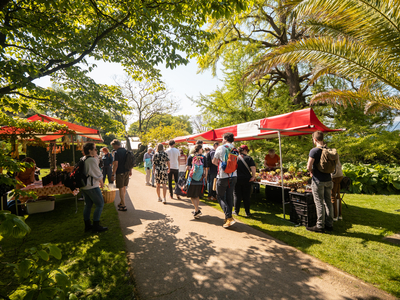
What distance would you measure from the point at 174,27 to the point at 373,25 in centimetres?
444

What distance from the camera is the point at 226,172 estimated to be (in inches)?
182

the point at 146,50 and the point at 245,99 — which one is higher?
the point at 245,99

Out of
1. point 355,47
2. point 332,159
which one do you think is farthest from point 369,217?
point 355,47

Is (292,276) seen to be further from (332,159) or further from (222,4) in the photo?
(222,4)

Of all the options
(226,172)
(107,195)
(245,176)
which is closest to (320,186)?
(245,176)

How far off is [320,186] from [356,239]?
1.18 m

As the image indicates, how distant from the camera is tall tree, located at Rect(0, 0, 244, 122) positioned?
13.3 ft

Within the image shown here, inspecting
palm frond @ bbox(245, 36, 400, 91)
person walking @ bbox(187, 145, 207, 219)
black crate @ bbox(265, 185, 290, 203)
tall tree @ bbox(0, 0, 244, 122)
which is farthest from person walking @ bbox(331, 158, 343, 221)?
tall tree @ bbox(0, 0, 244, 122)

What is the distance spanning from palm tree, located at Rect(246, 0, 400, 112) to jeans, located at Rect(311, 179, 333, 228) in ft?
9.75

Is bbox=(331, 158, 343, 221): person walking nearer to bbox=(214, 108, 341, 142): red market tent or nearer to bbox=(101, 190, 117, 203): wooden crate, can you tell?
bbox=(214, 108, 341, 142): red market tent

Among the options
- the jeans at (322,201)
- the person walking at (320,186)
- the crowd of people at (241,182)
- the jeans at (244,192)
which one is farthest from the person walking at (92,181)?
the jeans at (322,201)

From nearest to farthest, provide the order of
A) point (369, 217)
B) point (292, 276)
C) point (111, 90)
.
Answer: point (292, 276), point (369, 217), point (111, 90)

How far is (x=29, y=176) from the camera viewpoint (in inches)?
242

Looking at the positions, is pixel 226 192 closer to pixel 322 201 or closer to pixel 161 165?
pixel 322 201
